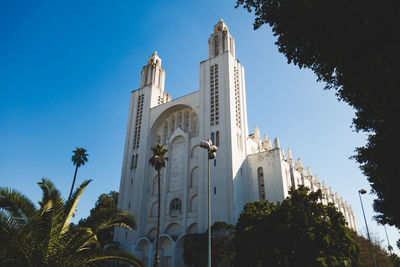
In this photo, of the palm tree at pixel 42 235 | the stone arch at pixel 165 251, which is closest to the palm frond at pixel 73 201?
the palm tree at pixel 42 235

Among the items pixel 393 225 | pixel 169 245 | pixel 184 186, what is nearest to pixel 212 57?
pixel 184 186

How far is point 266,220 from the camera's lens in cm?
2170

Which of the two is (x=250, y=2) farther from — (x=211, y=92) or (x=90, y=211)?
(x=90, y=211)

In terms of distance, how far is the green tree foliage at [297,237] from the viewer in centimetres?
1948

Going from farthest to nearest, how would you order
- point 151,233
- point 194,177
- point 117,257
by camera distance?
1. point 151,233
2. point 194,177
3. point 117,257

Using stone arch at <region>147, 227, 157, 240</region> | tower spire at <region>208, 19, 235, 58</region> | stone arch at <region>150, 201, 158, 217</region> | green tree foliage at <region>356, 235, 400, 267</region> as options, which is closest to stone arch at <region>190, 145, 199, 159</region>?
stone arch at <region>150, 201, 158, 217</region>

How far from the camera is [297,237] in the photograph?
19969 mm

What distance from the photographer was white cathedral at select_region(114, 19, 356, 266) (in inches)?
1225

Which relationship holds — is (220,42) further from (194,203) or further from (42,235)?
(42,235)

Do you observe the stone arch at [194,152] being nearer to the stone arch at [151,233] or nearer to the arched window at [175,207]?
the arched window at [175,207]

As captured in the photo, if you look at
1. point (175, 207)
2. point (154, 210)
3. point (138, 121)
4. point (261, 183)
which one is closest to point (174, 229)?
point (175, 207)

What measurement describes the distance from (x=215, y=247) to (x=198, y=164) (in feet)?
37.6

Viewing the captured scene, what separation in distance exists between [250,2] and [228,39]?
30304 mm

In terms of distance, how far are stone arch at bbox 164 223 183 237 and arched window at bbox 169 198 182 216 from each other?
1.26 meters
